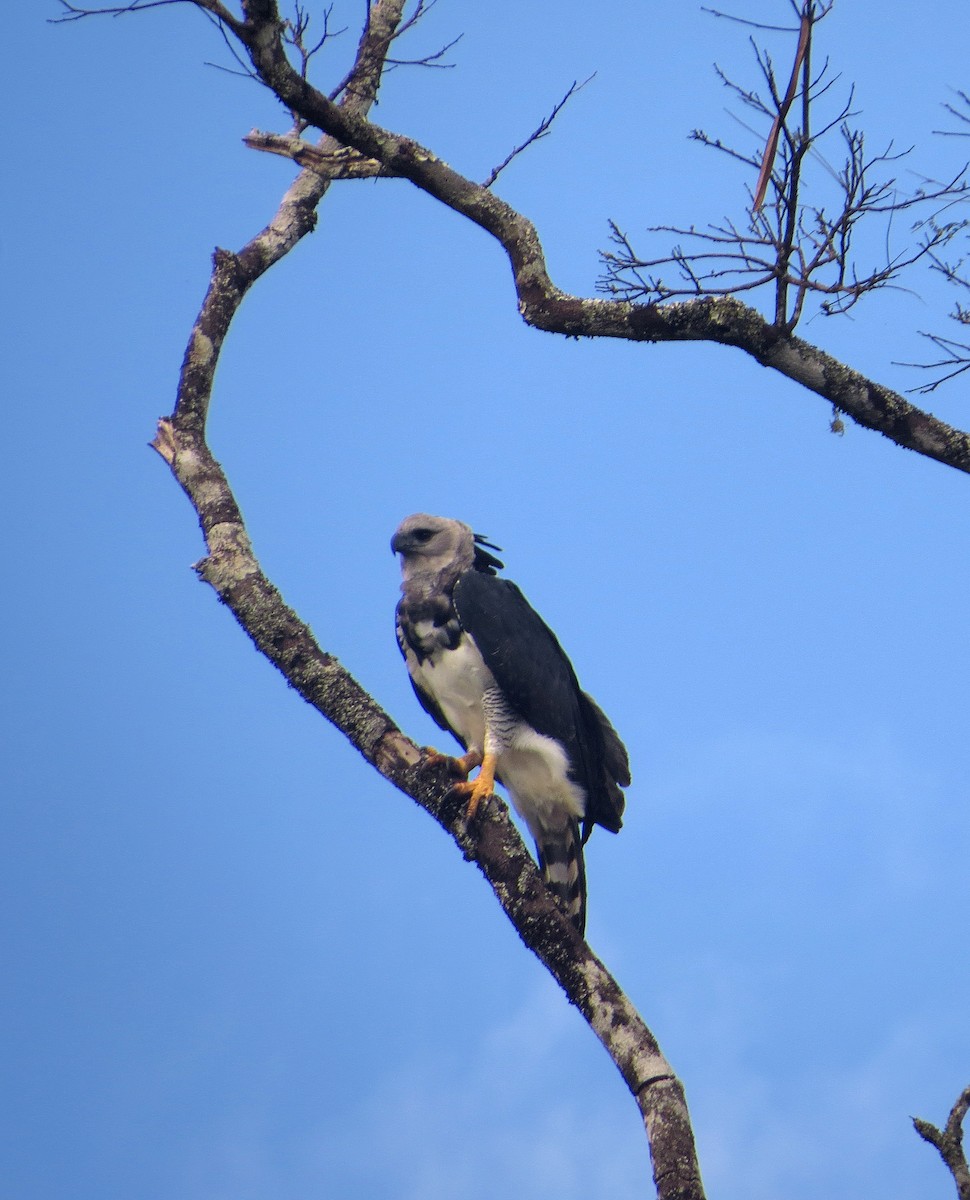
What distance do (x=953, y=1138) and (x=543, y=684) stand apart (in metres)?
2.04

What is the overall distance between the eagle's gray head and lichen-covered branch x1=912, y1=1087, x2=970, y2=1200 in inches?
98.0

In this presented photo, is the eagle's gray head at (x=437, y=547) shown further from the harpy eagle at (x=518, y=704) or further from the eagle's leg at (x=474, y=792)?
the eagle's leg at (x=474, y=792)

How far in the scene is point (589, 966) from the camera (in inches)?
121

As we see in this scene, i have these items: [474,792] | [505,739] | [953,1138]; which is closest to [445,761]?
[474,792]

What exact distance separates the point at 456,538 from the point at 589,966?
201 centimetres

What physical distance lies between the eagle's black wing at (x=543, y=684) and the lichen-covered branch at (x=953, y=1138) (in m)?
1.88

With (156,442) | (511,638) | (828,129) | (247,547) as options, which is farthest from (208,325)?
(828,129)

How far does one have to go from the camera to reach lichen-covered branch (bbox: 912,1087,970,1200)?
8.57 feet

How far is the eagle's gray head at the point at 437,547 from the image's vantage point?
15.4 feet

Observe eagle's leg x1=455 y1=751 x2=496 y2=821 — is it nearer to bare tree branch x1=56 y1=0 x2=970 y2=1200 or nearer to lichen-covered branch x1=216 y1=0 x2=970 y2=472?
bare tree branch x1=56 y1=0 x2=970 y2=1200

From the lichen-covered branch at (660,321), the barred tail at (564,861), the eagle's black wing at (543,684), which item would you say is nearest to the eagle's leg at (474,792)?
the eagle's black wing at (543,684)

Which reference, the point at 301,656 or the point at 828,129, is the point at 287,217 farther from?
the point at 828,129

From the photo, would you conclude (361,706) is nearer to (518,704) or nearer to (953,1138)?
(518,704)

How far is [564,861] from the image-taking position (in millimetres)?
4516
